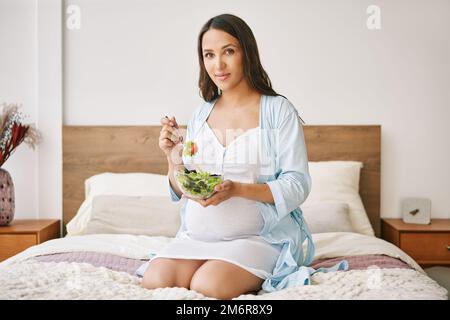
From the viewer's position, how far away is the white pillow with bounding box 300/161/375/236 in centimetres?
224

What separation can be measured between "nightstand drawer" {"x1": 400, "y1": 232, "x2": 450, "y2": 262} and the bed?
0.63 feet

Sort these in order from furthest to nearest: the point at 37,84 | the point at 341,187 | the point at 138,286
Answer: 1. the point at 341,187
2. the point at 37,84
3. the point at 138,286

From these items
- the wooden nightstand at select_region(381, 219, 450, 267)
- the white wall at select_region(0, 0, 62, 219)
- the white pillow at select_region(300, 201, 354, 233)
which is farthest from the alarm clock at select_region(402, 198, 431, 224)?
the white wall at select_region(0, 0, 62, 219)

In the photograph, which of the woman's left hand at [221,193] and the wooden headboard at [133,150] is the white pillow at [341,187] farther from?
the woman's left hand at [221,193]

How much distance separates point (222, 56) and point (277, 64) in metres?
0.79

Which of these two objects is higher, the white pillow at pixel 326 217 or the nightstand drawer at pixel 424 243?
the white pillow at pixel 326 217

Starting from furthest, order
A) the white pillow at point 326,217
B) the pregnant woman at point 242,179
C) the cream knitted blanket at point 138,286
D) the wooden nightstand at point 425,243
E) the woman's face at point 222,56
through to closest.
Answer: the wooden nightstand at point 425,243
the white pillow at point 326,217
the woman's face at point 222,56
the pregnant woman at point 242,179
the cream knitted blanket at point 138,286

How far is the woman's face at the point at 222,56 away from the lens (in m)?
1.48

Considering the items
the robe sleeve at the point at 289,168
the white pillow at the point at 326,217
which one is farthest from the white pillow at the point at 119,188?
the robe sleeve at the point at 289,168

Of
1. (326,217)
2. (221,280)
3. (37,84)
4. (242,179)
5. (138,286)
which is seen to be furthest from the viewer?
(37,84)

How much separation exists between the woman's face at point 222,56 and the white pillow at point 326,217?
0.82 m

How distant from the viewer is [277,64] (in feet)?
7.34

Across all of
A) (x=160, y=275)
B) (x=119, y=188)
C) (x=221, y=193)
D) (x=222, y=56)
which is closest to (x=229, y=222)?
(x=221, y=193)

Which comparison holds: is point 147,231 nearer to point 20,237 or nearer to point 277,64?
point 20,237
